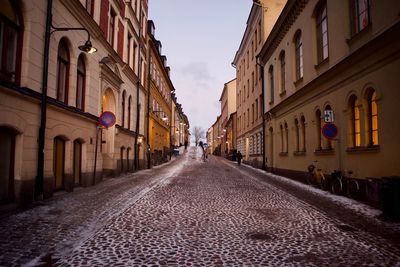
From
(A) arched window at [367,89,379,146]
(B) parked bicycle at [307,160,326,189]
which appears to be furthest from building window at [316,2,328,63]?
(B) parked bicycle at [307,160,326,189]

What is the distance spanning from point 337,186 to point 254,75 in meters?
23.6

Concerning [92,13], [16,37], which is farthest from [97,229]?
[92,13]

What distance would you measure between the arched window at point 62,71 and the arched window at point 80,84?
44.1 inches

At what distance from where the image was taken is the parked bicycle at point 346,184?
11273mm

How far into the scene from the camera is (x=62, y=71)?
12195mm

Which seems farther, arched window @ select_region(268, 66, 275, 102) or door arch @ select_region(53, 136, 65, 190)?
arched window @ select_region(268, 66, 275, 102)

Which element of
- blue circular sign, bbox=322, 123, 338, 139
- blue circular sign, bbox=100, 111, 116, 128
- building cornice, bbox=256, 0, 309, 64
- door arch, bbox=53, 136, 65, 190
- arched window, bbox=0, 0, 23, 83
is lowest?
door arch, bbox=53, 136, 65, 190

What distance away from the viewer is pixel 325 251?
17.6 ft

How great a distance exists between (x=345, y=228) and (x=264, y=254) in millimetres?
2779

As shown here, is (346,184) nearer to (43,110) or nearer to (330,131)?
(330,131)

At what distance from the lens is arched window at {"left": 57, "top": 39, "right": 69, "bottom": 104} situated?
39.0ft

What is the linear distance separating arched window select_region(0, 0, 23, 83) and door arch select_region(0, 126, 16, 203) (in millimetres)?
1396

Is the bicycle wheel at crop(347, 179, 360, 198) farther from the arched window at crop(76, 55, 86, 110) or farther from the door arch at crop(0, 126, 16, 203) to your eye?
the arched window at crop(76, 55, 86, 110)

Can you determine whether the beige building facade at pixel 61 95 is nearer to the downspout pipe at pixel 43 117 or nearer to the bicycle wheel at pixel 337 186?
the downspout pipe at pixel 43 117
